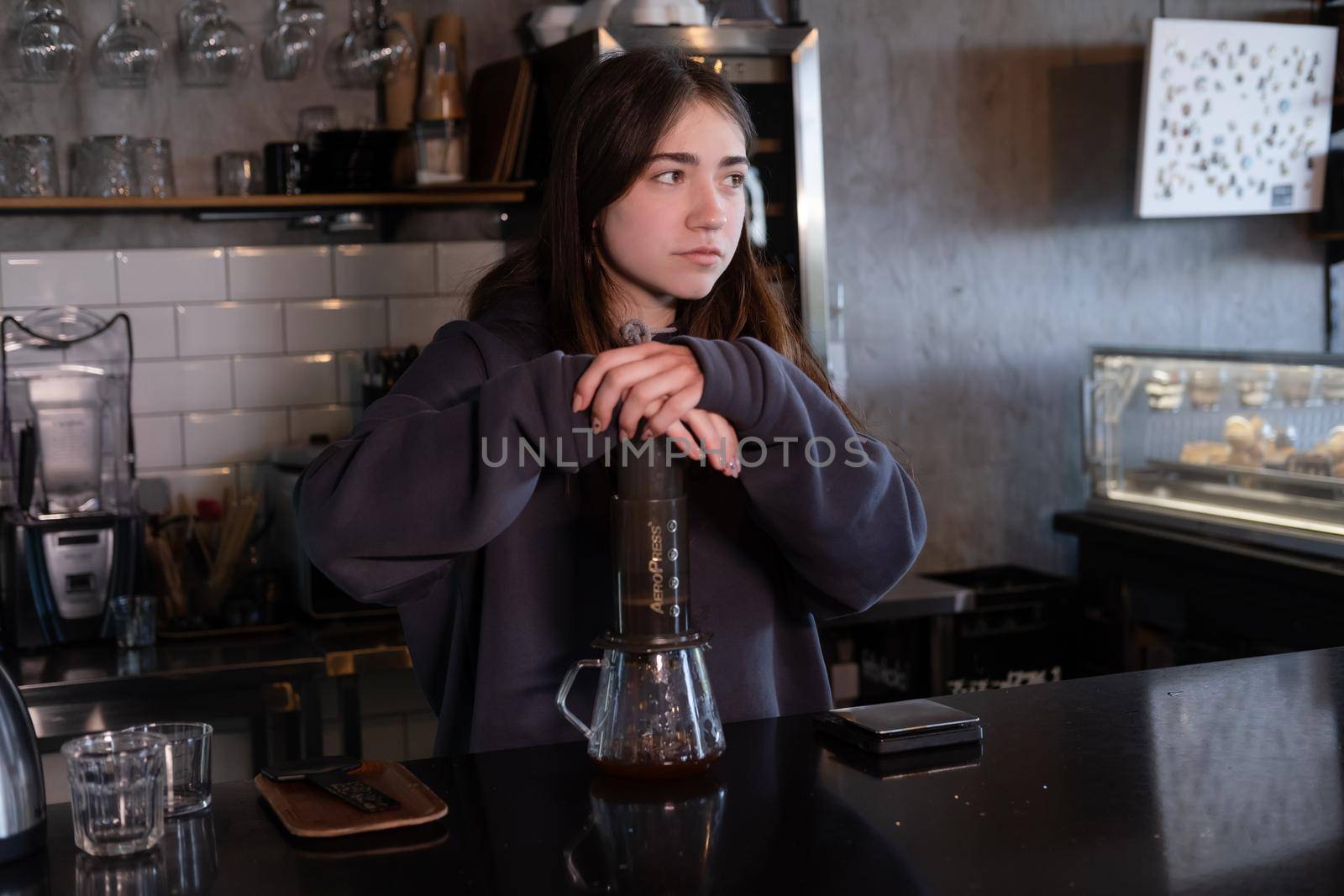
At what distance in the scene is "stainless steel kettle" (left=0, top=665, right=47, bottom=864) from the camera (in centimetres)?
106

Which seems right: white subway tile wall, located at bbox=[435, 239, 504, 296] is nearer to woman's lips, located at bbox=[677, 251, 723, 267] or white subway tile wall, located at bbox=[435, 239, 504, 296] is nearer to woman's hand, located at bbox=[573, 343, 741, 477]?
woman's lips, located at bbox=[677, 251, 723, 267]

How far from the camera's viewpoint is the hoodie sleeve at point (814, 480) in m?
1.26

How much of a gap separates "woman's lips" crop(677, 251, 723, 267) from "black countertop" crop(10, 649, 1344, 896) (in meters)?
0.47

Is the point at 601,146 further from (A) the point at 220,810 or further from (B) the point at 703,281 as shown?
(A) the point at 220,810

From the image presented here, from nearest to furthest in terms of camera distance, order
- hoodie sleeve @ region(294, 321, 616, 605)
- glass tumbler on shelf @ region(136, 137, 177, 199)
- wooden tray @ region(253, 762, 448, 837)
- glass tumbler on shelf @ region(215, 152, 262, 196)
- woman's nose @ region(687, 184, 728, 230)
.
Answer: wooden tray @ region(253, 762, 448, 837), hoodie sleeve @ region(294, 321, 616, 605), woman's nose @ region(687, 184, 728, 230), glass tumbler on shelf @ region(136, 137, 177, 199), glass tumbler on shelf @ region(215, 152, 262, 196)

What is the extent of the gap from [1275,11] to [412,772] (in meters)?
3.86

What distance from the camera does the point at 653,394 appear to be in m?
1.19

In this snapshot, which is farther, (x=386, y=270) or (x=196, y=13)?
(x=386, y=270)

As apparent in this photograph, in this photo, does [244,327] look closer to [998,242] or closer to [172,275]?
[172,275]

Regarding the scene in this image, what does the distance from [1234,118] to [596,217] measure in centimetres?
291

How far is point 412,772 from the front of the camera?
126 centimetres

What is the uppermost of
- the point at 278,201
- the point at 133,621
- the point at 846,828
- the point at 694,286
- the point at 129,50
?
the point at 129,50

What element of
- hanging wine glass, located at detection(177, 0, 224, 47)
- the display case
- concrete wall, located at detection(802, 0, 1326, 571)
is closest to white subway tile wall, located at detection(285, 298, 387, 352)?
hanging wine glass, located at detection(177, 0, 224, 47)

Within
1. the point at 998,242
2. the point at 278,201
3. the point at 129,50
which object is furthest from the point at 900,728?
the point at 998,242
